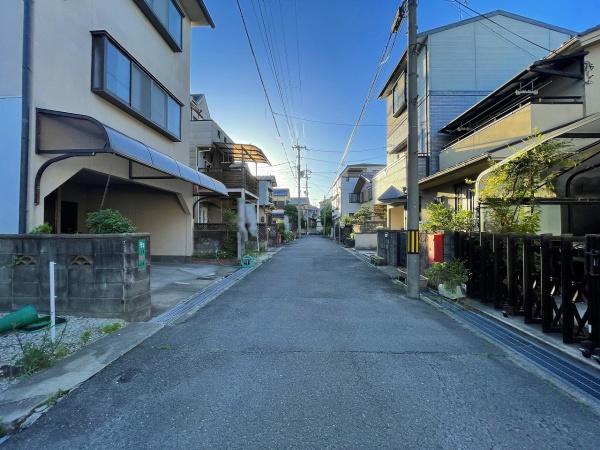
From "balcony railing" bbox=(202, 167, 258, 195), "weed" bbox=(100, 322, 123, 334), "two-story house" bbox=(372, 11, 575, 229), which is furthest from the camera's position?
"balcony railing" bbox=(202, 167, 258, 195)

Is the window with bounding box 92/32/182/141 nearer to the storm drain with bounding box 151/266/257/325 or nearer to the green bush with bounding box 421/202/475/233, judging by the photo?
the storm drain with bounding box 151/266/257/325

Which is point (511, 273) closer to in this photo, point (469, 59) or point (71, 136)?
point (71, 136)

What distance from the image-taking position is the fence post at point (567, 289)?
175 inches

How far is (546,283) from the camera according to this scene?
191 inches

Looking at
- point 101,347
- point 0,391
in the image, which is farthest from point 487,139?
point 0,391

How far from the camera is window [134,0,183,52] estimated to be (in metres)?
9.77

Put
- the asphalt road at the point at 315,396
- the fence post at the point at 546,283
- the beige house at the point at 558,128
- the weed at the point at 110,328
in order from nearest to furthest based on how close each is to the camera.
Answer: the asphalt road at the point at 315,396
the fence post at the point at 546,283
the weed at the point at 110,328
the beige house at the point at 558,128

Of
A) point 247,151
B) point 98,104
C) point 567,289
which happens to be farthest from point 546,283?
point 247,151

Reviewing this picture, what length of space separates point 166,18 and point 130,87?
3.68m

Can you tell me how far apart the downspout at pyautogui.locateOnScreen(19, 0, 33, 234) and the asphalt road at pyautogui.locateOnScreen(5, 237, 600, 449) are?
10.6ft

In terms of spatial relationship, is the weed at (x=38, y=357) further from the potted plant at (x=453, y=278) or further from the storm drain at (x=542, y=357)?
the potted plant at (x=453, y=278)

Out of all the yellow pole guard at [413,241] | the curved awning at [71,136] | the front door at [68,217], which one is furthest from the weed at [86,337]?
the front door at [68,217]

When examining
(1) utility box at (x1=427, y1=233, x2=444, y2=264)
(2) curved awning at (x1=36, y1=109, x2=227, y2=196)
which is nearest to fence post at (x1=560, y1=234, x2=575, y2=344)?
(1) utility box at (x1=427, y1=233, x2=444, y2=264)

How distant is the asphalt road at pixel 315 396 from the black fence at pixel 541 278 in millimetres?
1030
